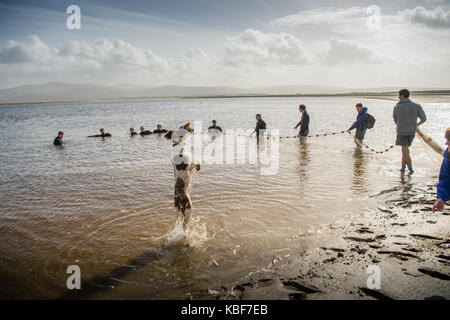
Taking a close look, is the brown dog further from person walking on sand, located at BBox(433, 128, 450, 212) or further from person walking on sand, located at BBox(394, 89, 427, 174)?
person walking on sand, located at BBox(394, 89, 427, 174)

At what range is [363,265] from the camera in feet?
14.8

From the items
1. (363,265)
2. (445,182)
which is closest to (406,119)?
(445,182)

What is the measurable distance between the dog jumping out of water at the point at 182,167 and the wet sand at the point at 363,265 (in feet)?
7.20

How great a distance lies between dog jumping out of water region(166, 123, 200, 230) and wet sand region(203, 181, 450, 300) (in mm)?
2193

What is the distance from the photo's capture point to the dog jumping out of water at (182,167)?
572cm

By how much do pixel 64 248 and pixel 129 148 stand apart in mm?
13625

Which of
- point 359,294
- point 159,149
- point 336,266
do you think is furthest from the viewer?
point 159,149

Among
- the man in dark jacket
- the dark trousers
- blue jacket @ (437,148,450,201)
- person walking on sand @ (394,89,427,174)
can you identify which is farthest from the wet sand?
the dark trousers

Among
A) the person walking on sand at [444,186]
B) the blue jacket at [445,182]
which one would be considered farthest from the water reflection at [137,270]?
the blue jacket at [445,182]

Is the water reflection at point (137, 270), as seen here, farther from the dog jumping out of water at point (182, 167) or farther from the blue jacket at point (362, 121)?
the blue jacket at point (362, 121)

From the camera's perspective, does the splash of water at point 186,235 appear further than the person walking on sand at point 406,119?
No
